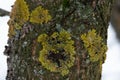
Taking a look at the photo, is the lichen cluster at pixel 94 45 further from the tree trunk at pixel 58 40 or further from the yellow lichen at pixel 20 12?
the yellow lichen at pixel 20 12

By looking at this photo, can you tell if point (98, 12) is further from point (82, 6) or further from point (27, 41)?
point (27, 41)

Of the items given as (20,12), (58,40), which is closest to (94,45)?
(58,40)

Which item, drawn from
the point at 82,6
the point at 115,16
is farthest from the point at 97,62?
the point at 115,16

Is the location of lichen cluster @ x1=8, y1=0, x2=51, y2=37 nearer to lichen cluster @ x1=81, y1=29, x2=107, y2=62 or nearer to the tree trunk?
the tree trunk

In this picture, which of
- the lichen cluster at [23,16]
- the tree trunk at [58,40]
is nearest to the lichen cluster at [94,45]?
the tree trunk at [58,40]

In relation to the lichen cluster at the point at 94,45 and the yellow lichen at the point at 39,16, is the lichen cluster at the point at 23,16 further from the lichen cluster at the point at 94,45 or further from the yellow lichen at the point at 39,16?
the lichen cluster at the point at 94,45

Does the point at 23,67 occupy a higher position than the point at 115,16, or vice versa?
the point at 115,16

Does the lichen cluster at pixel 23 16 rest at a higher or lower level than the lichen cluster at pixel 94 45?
higher
